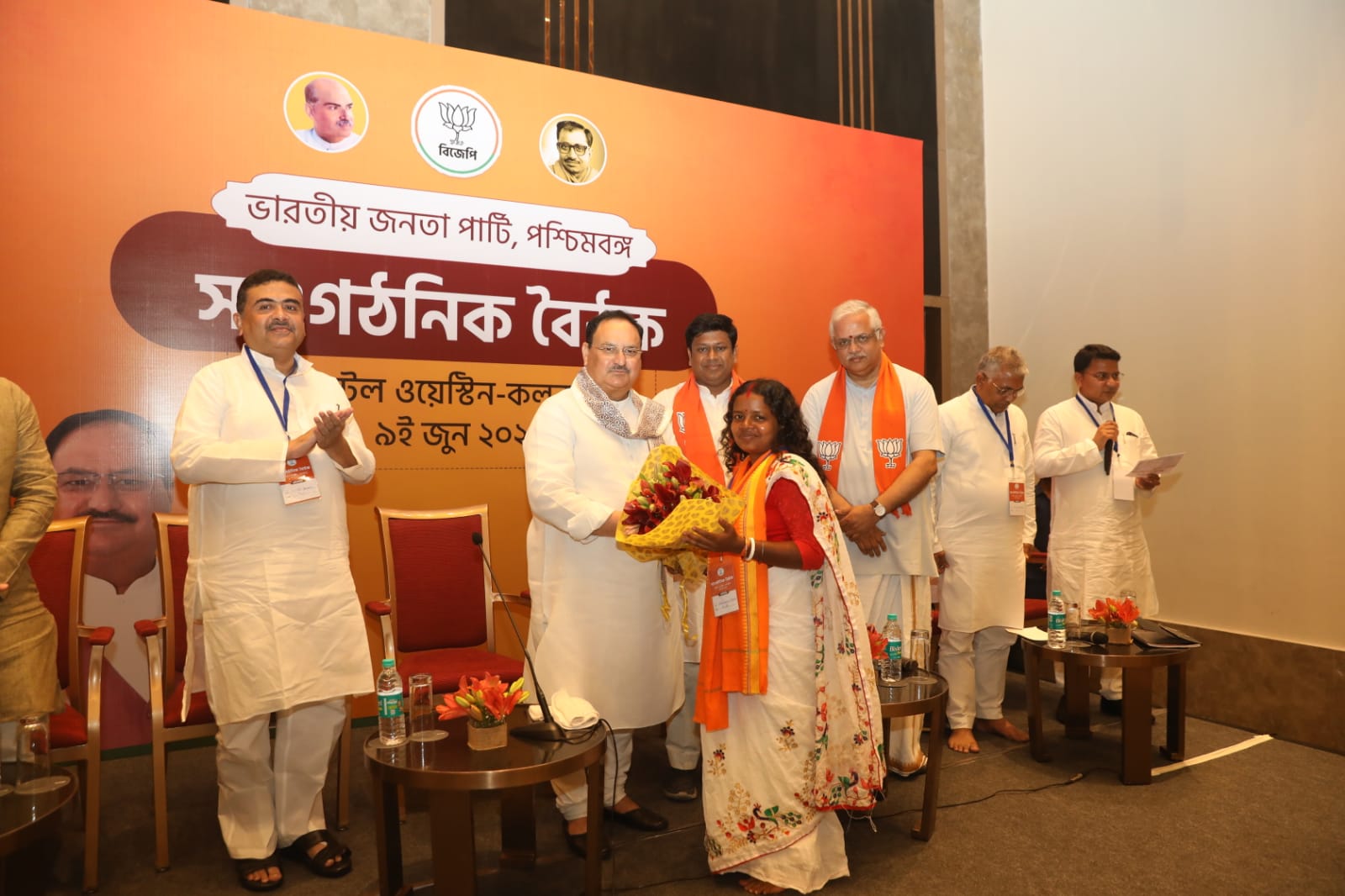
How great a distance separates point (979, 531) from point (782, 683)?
2.01m

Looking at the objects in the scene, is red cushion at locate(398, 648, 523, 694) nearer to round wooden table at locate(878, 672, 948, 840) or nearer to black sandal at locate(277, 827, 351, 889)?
black sandal at locate(277, 827, 351, 889)

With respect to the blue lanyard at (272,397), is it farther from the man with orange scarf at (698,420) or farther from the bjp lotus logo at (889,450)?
the bjp lotus logo at (889,450)

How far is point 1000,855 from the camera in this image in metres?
3.03

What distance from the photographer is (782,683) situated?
2672 mm

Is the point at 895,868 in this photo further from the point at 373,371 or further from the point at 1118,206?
the point at 1118,206

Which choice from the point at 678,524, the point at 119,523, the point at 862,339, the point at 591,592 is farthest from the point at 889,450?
the point at 119,523

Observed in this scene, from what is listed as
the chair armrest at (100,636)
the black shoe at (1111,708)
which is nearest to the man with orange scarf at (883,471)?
the black shoe at (1111,708)

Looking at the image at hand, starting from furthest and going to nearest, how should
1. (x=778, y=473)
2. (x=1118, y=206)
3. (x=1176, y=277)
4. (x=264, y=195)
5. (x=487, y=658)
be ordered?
1. (x=1118, y=206)
2. (x=1176, y=277)
3. (x=264, y=195)
4. (x=487, y=658)
5. (x=778, y=473)

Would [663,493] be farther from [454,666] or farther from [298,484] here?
[454,666]

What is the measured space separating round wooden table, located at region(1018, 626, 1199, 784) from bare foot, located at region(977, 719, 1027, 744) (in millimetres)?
61

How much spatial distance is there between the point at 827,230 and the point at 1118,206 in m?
1.85

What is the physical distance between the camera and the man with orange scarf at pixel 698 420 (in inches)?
150

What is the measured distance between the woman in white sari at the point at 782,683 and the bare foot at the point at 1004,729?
191 cm

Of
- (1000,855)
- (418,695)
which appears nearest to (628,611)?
(418,695)
